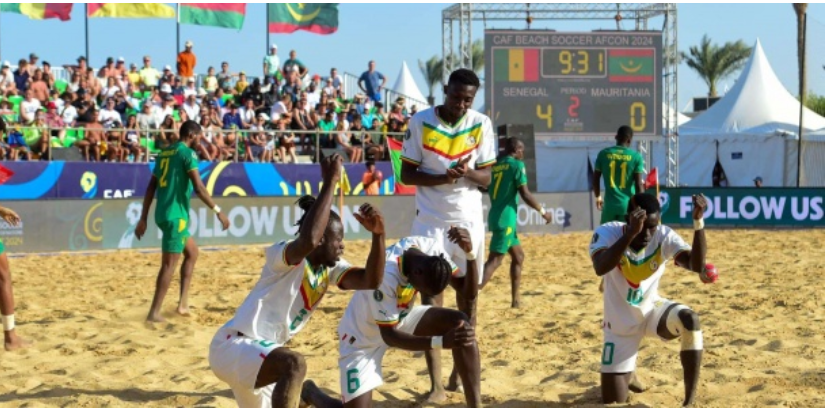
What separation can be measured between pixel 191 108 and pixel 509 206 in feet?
41.5

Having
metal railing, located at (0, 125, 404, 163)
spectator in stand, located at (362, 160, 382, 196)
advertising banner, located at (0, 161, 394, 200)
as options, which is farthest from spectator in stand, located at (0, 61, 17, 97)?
spectator in stand, located at (362, 160, 382, 196)

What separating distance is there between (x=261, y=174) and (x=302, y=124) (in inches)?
82.2

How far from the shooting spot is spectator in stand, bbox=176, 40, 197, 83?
24.7 m

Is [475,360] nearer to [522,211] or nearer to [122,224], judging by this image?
[122,224]

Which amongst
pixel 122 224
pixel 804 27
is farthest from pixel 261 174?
pixel 804 27

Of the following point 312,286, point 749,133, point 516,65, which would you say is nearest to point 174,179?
point 312,286

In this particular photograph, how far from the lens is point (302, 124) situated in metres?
23.6

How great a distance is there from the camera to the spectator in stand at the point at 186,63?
24.7 metres

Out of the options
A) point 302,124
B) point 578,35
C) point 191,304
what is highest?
point 578,35

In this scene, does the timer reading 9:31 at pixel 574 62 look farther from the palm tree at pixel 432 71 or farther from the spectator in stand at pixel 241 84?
the palm tree at pixel 432 71

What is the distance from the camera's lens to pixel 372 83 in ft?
88.5

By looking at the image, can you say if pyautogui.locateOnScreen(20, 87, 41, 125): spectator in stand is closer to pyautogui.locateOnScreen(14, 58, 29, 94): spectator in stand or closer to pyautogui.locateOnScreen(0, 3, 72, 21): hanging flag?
pyautogui.locateOnScreen(14, 58, 29, 94): spectator in stand

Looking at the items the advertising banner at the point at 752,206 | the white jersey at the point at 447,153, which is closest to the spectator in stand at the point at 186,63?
the advertising banner at the point at 752,206

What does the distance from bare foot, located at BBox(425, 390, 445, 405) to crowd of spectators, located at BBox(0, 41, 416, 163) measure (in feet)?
43.9
